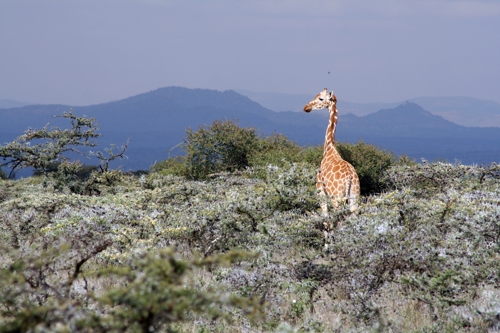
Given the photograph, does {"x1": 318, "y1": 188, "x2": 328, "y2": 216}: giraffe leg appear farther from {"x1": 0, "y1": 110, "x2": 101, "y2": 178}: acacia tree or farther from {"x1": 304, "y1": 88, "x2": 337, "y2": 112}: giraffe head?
{"x1": 0, "y1": 110, "x2": 101, "y2": 178}: acacia tree

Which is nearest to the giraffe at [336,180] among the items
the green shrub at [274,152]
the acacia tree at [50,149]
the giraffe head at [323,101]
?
the giraffe head at [323,101]

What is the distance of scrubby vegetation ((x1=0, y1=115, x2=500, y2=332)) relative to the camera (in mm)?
3535

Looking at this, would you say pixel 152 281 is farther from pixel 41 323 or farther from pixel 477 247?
pixel 477 247

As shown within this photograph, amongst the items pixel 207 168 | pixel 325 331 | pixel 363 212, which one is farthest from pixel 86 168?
pixel 325 331

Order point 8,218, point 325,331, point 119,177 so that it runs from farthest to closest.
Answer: point 119,177
point 8,218
point 325,331

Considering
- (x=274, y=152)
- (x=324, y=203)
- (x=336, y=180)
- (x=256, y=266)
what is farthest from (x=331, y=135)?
(x=274, y=152)

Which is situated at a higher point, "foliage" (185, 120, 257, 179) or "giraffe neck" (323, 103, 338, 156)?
"giraffe neck" (323, 103, 338, 156)

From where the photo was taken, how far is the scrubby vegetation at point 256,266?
11.6 ft

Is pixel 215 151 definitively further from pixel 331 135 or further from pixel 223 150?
pixel 331 135

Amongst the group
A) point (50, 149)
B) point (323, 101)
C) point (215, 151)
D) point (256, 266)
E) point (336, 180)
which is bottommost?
point (215, 151)

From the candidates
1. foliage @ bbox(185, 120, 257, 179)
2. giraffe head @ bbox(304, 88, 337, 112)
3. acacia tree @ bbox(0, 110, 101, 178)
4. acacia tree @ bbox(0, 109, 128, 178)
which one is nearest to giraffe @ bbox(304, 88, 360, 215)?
giraffe head @ bbox(304, 88, 337, 112)

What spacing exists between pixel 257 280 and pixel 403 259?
165 centimetres

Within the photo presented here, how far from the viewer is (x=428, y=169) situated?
14.7 metres

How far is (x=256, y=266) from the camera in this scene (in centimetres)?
741
